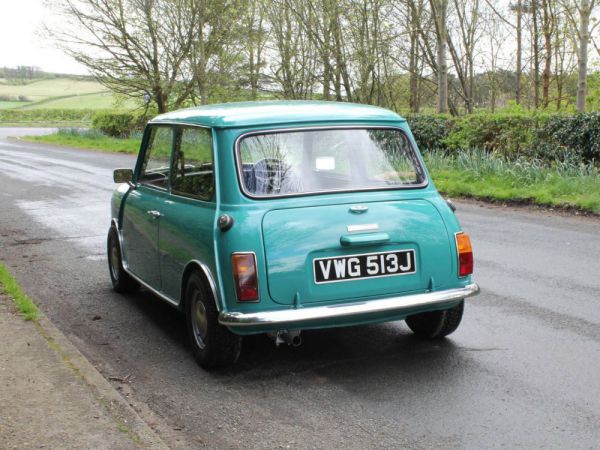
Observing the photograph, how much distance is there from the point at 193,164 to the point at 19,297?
7.65 feet

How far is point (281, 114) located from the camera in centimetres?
549

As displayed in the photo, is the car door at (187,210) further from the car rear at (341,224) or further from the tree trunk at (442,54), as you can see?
the tree trunk at (442,54)

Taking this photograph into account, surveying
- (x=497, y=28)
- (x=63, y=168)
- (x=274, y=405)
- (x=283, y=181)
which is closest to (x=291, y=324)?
(x=274, y=405)

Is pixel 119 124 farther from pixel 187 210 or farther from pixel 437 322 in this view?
pixel 437 322

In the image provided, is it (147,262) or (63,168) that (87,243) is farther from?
(63,168)

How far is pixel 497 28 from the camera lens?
108ft

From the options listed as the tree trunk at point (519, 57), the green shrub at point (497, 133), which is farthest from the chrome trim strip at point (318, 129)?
the tree trunk at point (519, 57)

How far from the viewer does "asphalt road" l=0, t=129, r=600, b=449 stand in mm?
4223

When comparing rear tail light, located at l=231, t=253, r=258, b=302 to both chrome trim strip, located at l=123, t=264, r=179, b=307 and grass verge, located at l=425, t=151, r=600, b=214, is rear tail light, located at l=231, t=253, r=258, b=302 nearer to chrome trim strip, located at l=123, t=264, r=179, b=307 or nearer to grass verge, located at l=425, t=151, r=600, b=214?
chrome trim strip, located at l=123, t=264, r=179, b=307

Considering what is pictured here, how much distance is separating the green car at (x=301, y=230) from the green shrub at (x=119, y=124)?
110ft

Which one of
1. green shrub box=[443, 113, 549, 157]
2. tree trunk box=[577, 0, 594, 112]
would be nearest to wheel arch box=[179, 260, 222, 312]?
green shrub box=[443, 113, 549, 157]

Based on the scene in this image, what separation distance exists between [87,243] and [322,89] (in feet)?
63.4

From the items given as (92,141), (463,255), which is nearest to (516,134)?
(463,255)

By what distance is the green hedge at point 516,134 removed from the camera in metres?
14.7
